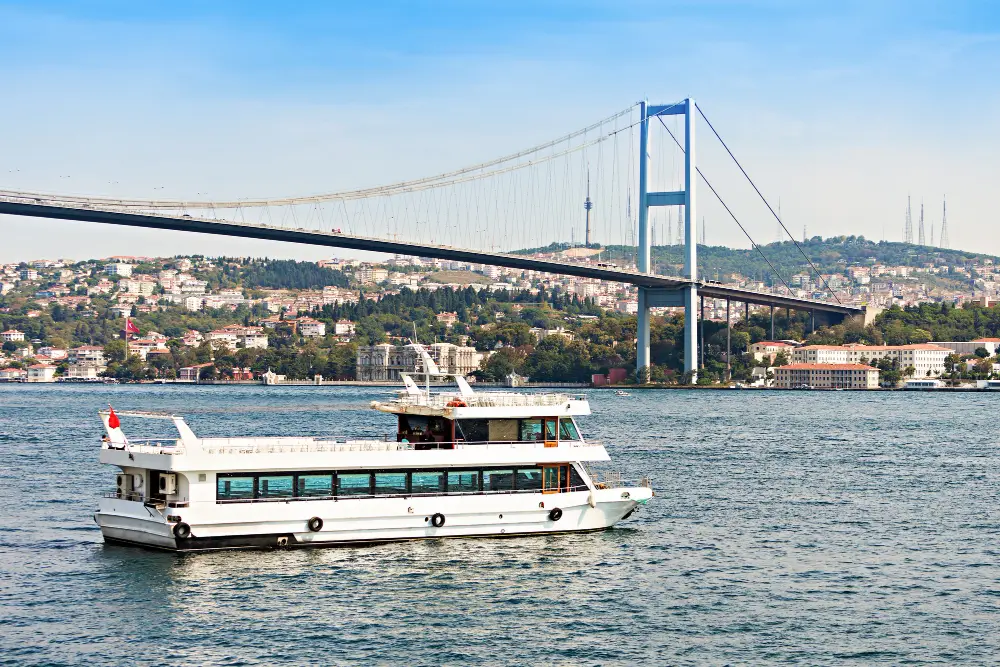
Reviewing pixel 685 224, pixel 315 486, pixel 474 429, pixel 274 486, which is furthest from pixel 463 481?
pixel 685 224

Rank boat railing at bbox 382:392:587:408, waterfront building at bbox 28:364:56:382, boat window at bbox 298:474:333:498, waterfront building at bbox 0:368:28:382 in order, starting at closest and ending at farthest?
boat window at bbox 298:474:333:498 → boat railing at bbox 382:392:587:408 → waterfront building at bbox 28:364:56:382 → waterfront building at bbox 0:368:28:382

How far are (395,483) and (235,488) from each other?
2.45 meters

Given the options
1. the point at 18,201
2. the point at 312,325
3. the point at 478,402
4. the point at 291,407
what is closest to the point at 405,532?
the point at 478,402

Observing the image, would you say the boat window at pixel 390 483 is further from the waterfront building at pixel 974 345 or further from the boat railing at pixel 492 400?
the waterfront building at pixel 974 345

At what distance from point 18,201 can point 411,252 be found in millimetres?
21252

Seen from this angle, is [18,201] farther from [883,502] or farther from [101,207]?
[883,502]

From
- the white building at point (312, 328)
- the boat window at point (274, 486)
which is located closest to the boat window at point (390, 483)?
the boat window at point (274, 486)

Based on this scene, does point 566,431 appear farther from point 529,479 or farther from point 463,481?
point 463,481

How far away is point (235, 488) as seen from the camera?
818 inches

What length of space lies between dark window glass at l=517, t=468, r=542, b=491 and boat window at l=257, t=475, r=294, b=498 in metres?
3.67

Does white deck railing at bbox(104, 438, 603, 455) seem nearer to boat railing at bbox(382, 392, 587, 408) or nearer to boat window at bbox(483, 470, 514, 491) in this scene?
boat window at bbox(483, 470, 514, 491)

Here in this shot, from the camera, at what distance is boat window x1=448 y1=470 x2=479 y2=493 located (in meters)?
22.0

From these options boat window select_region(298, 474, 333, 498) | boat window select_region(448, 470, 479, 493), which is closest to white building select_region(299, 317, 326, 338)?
boat window select_region(448, 470, 479, 493)

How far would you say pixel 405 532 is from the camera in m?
21.4
